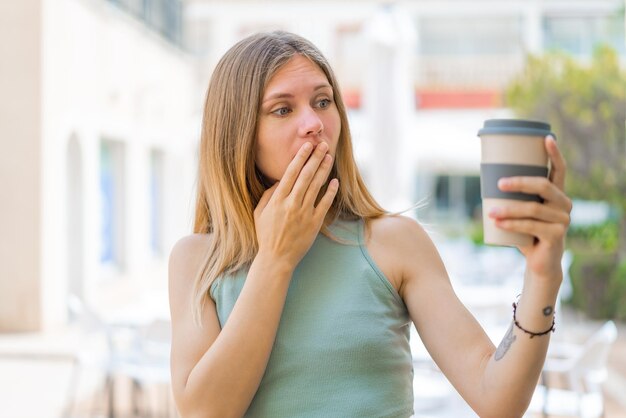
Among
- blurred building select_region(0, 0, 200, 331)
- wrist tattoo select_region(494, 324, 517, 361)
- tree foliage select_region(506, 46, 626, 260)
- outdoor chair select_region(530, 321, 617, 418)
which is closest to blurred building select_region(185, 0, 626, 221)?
blurred building select_region(0, 0, 200, 331)

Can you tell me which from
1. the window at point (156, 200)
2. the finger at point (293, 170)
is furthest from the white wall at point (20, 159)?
the finger at point (293, 170)

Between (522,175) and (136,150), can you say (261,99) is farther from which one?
(136,150)

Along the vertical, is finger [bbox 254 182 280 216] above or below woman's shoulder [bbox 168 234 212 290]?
above

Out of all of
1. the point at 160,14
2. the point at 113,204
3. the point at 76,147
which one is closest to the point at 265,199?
the point at 76,147

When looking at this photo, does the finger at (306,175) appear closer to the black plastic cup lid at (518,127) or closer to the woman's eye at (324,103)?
the woman's eye at (324,103)

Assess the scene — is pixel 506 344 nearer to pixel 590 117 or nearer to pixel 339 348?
pixel 339 348

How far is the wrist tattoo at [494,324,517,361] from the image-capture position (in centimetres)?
133

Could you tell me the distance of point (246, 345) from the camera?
4.86ft

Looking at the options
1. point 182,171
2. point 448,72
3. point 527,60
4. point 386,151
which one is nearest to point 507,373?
point 386,151

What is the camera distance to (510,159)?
1139mm

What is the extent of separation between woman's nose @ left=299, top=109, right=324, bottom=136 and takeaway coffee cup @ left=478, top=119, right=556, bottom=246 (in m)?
0.40

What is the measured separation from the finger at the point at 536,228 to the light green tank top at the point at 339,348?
17.4 inches

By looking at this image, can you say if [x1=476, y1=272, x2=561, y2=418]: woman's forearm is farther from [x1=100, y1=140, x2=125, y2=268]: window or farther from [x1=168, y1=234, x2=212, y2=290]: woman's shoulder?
[x1=100, y1=140, x2=125, y2=268]: window

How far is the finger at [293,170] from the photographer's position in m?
1.48
